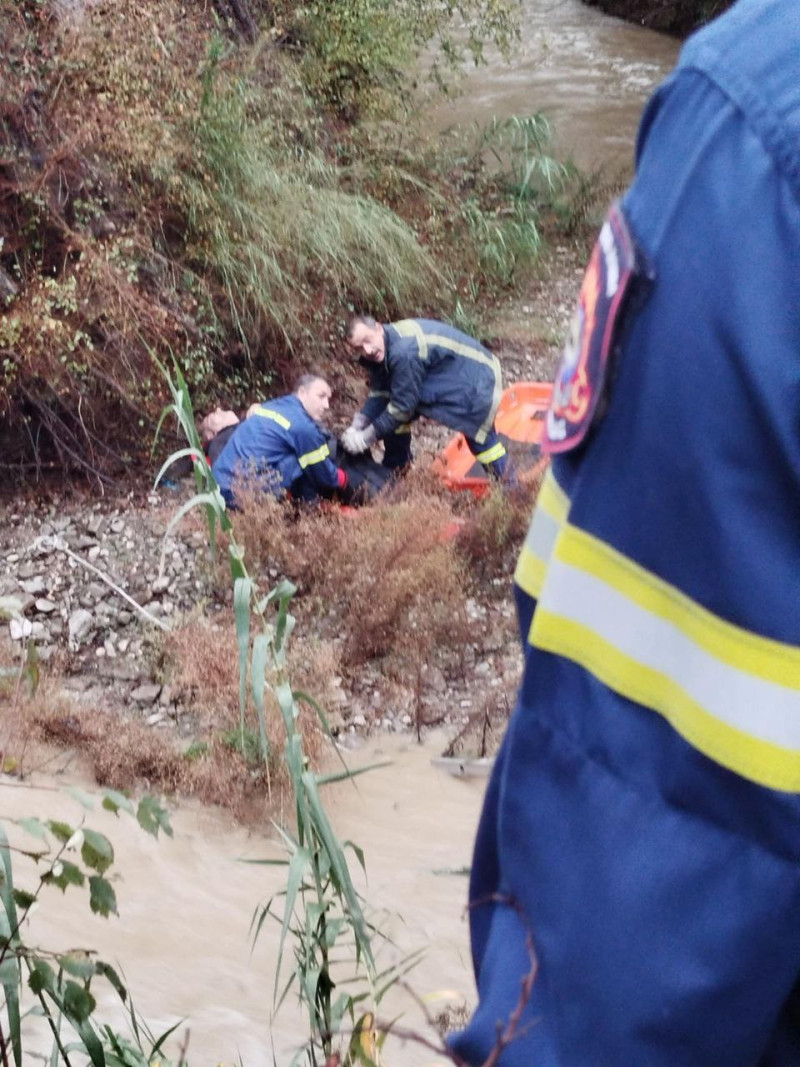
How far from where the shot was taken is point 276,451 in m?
5.46

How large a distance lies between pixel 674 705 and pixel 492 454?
5450 millimetres

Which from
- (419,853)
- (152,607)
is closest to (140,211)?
(152,607)

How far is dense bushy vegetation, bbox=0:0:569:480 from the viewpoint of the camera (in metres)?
5.52

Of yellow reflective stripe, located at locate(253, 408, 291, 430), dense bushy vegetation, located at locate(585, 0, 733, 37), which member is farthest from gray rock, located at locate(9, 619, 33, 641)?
dense bushy vegetation, located at locate(585, 0, 733, 37)

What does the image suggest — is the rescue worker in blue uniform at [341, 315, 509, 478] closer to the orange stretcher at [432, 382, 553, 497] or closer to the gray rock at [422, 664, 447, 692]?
the orange stretcher at [432, 382, 553, 497]

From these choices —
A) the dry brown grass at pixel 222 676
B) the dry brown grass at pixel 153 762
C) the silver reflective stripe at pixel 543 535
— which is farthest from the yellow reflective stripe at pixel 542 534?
the dry brown grass at pixel 222 676

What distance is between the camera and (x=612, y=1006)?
2.29ft

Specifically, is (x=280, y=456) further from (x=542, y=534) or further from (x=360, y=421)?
(x=542, y=534)

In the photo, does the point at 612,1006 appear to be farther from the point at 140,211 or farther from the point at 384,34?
the point at 384,34

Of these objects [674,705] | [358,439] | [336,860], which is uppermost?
[674,705]

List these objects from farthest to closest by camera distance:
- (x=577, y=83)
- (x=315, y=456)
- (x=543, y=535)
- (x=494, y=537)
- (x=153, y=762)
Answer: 1. (x=577, y=83)
2. (x=315, y=456)
3. (x=494, y=537)
4. (x=153, y=762)
5. (x=543, y=535)

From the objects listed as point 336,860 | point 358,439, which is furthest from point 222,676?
point 336,860

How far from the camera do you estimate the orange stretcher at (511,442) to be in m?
5.97

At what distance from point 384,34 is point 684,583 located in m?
8.69
